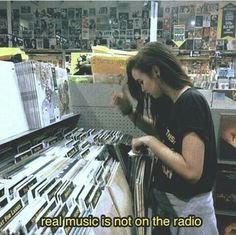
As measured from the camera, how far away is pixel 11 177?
3.38ft

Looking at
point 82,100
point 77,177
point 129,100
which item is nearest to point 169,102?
point 129,100

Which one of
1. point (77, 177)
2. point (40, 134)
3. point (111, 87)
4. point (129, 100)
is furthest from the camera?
point (111, 87)

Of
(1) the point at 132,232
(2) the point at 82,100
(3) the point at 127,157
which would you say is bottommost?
(1) the point at 132,232

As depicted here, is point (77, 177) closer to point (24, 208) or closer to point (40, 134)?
point (24, 208)

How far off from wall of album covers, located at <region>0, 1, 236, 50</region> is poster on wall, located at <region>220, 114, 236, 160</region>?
441cm

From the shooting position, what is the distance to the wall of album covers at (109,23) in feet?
20.7

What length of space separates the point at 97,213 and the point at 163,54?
640 mm

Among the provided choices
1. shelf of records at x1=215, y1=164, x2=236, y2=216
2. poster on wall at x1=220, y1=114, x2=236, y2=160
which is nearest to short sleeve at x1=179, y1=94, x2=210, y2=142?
poster on wall at x1=220, y1=114, x2=236, y2=160

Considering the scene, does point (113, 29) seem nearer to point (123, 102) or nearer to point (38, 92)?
point (123, 102)

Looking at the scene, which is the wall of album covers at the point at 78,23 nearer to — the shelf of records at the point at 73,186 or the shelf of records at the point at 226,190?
the shelf of records at the point at 226,190

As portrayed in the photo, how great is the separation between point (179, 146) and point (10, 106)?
26.2 inches

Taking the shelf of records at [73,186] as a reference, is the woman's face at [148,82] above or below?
above

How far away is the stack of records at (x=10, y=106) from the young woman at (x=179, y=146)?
0.49 m

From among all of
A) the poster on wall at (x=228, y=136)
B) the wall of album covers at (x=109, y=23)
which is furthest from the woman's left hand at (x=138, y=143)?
the wall of album covers at (x=109, y=23)
